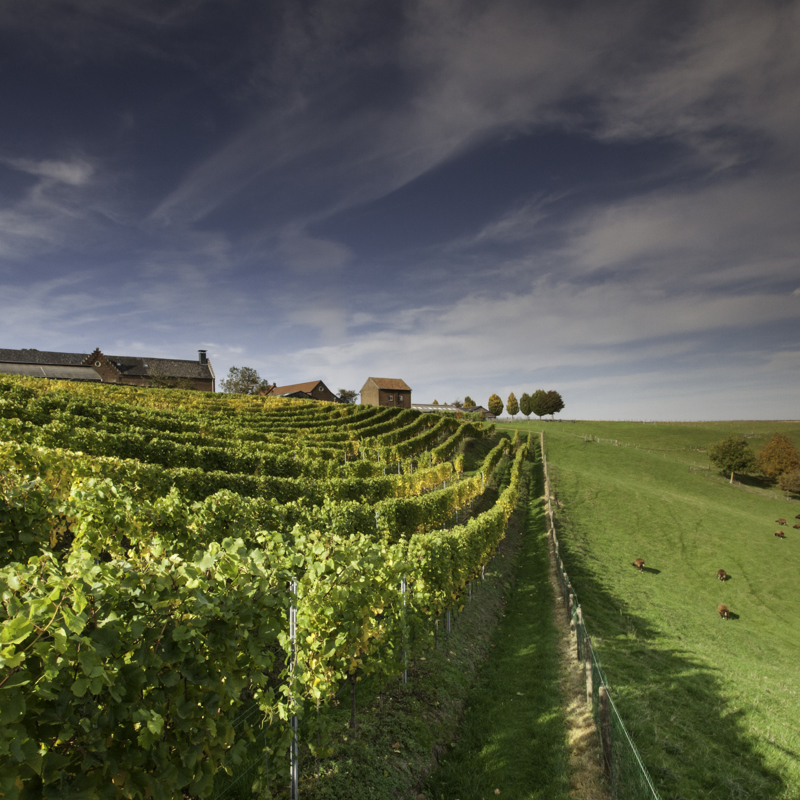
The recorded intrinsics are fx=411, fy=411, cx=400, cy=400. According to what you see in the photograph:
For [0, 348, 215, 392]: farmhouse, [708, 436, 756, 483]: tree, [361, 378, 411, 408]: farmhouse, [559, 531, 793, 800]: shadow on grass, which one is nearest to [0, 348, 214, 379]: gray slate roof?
[0, 348, 215, 392]: farmhouse

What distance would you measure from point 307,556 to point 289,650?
136cm

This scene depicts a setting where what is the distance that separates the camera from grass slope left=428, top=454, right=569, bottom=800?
6.92m

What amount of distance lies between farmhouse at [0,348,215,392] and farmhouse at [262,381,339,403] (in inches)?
636

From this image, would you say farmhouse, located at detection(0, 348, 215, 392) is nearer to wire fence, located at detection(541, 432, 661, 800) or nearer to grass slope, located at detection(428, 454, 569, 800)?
grass slope, located at detection(428, 454, 569, 800)

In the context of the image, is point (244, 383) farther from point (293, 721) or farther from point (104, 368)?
point (293, 721)

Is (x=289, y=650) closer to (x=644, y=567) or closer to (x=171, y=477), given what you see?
(x=171, y=477)

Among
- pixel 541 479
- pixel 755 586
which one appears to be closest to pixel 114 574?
pixel 755 586

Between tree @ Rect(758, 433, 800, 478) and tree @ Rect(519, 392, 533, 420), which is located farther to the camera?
tree @ Rect(519, 392, 533, 420)

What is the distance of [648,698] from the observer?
998cm

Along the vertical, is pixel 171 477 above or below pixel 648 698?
above

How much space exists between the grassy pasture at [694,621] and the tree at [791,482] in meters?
2.49

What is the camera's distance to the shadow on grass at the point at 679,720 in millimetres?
7238

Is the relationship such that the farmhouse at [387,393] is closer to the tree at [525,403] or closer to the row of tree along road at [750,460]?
the tree at [525,403]

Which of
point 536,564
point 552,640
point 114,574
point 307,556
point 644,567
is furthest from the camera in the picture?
point 644,567
